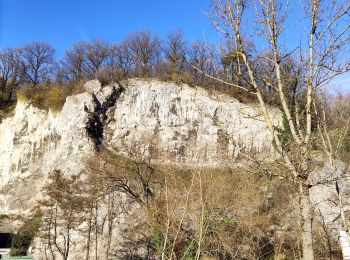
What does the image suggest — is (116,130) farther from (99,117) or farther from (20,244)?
(20,244)

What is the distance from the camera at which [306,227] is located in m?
5.91

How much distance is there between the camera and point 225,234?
63.7ft

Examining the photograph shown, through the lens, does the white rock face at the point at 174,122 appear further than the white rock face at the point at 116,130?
Yes

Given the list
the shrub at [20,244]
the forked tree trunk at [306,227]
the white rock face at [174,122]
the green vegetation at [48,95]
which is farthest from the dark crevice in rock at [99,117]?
the forked tree trunk at [306,227]

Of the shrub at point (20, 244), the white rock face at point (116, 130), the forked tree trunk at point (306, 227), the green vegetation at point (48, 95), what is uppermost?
the green vegetation at point (48, 95)

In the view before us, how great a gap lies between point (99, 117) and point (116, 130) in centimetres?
196

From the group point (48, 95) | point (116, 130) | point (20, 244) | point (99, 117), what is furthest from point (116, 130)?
point (20, 244)

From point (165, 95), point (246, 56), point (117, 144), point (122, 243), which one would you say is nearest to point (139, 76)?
point (165, 95)

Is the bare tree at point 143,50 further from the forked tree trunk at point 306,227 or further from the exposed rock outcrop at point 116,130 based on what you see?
the forked tree trunk at point 306,227

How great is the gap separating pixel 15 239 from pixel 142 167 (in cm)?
1207

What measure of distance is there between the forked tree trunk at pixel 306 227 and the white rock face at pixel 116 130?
27.6 metres

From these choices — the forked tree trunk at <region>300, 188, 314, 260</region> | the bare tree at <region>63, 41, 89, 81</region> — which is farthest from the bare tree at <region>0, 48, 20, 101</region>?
the forked tree trunk at <region>300, 188, 314, 260</region>

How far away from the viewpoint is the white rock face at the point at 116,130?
113 feet

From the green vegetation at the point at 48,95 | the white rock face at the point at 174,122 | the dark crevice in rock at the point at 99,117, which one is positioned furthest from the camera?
the green vegetation at the point at 48,95
